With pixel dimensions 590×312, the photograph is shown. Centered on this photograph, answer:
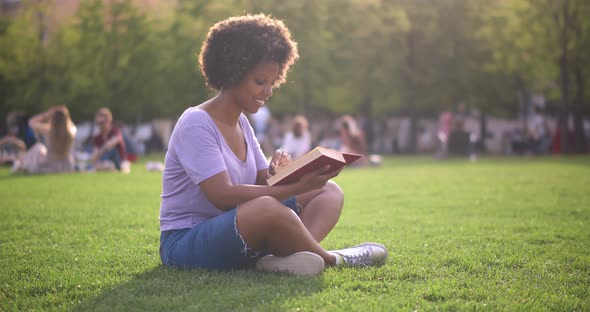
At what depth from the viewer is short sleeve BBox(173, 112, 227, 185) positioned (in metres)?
4.53

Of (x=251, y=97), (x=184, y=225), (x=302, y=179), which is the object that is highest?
(x=251, y=97)

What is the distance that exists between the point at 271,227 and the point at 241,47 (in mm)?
1334

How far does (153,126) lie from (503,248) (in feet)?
173

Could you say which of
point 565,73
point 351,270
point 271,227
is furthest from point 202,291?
point 565,73

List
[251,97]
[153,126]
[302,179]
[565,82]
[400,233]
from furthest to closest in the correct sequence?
[153,126], [565,82], [400,233], [251,97], [302,179]

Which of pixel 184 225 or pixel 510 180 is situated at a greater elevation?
pixel 184 225

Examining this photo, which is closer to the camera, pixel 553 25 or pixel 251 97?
pixel 251 97

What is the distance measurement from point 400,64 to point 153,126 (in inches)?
967

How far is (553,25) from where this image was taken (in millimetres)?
34656

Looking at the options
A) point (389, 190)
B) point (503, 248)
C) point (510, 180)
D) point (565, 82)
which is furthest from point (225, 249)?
point (565, 82)

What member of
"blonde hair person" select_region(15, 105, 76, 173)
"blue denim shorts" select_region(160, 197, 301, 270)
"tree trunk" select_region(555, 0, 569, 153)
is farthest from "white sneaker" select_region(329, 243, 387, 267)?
"tree trunk" select_region(555, 0, 569, 153)

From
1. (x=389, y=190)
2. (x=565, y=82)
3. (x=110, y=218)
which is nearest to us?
(x=110, y=218)

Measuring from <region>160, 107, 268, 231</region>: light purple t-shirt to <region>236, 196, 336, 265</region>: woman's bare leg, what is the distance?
1.25 ft

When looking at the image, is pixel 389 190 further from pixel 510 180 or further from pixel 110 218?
pixel 110 218
